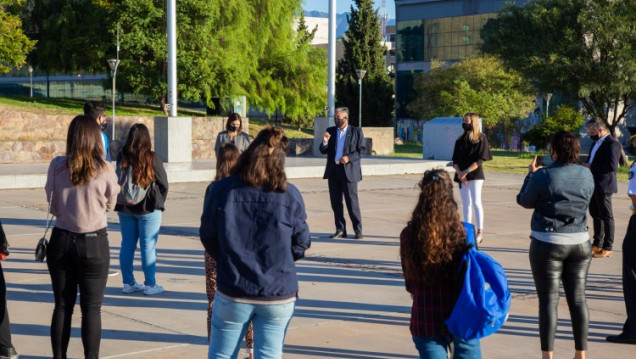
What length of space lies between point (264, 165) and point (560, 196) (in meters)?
2.67

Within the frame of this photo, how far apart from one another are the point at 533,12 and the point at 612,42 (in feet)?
11.8

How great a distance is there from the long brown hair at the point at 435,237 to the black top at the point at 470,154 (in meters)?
7.47

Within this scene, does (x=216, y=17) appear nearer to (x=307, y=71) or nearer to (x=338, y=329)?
(x=307, y=71)

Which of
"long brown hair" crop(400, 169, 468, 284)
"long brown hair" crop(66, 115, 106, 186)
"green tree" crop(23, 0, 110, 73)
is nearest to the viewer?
"long brown hair" crop(400, 169, 468, 284)

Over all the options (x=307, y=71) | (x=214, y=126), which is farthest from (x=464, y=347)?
(x=307, y=71)

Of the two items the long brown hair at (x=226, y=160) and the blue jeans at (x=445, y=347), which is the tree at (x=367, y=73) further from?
the blue jeans at (x=445, y=347)

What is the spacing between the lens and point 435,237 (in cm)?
451

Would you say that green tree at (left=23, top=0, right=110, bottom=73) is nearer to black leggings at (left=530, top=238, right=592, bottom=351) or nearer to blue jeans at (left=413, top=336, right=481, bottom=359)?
black leggings at (left=530, top=238, right=592, bottom=351)

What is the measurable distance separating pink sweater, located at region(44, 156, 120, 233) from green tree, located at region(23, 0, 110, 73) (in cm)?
3066

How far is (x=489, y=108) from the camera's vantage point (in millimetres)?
47844

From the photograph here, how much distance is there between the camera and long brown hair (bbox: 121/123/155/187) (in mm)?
7727

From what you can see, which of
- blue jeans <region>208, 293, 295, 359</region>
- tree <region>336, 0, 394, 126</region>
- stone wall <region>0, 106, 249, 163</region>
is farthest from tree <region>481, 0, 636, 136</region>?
blue jeans <region>208, 293, 295, 359</region>

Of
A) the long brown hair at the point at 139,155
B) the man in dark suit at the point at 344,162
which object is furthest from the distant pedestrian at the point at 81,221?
the man in dark suit at the point at 344,162

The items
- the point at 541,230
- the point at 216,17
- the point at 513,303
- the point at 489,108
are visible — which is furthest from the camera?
the point at 489,108
